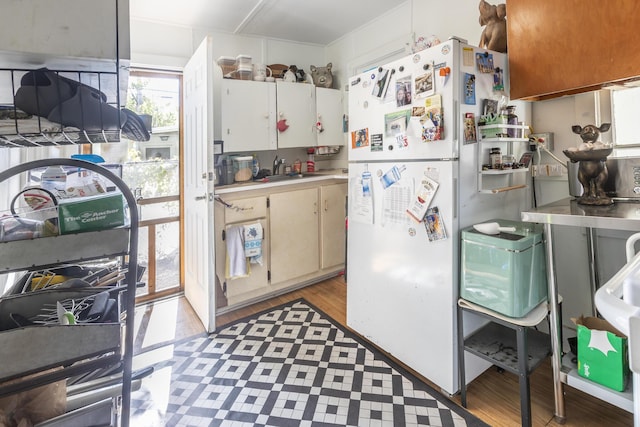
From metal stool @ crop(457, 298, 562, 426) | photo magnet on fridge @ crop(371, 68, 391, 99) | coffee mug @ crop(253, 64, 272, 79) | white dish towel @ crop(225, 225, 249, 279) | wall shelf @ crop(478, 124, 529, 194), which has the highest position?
coffee mug @ crop(253, 64, 272, 79)

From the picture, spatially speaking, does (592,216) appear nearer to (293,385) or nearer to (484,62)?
(484,62)

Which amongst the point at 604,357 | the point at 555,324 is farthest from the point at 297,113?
the point at 604,357

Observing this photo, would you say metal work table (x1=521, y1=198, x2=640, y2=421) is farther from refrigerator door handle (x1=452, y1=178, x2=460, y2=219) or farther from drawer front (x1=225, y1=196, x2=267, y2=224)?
drawer front (x1=225, y1=196, x2=267, y2=224)

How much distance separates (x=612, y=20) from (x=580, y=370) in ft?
4.98

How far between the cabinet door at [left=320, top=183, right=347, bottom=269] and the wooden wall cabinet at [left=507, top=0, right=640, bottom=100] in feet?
5.95

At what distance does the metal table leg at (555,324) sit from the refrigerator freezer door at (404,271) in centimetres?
38

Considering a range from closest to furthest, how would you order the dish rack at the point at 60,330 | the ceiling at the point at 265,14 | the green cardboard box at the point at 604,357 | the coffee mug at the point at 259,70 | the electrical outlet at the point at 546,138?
the dish rack at the point at 60,330, the green cardboard box at the point at 604,357, the electrical outlet at the point at 546,138, the ceiling at the point at 265,14, the coffee mug at the point at 259,70

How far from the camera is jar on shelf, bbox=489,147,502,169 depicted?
160cm

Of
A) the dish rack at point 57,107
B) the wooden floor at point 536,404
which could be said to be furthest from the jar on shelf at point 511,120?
the dish rack at point 57,107

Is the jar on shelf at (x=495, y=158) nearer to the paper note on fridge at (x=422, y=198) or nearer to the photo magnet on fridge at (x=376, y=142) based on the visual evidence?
the paper note on fridge at (x=422, y=198)

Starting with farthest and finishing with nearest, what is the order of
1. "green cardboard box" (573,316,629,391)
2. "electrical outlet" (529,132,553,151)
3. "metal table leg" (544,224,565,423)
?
"electrical outlet" (529,132,553,151) < "metal table leg" (544,224,565,423) < "green cardboard box" (573,316,629,391)

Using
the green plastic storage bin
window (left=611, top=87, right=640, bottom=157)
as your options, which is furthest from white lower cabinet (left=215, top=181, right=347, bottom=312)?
window (left=611, top=87, right=640, bottom=157)

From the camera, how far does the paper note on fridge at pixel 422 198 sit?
161 centimetres

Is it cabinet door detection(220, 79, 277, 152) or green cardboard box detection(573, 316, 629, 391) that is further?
cabinet door detection(220, 79, 277, 152)
